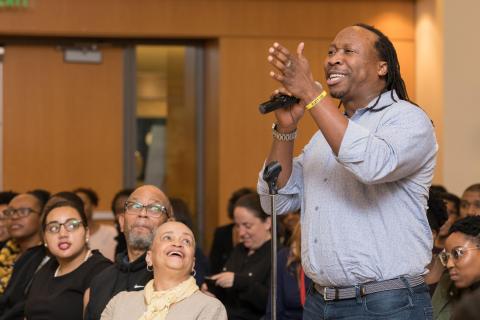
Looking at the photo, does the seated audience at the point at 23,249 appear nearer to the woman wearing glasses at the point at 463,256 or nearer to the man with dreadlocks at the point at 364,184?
the woman wearing glasses at the point at 463,256

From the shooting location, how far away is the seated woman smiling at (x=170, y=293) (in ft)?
11.7

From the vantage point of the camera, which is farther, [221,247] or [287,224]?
[221,247]

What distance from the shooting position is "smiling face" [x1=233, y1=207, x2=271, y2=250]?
538 centimetres

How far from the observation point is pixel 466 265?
382 centimetres

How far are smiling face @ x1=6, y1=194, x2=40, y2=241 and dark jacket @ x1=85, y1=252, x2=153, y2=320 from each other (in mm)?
1772

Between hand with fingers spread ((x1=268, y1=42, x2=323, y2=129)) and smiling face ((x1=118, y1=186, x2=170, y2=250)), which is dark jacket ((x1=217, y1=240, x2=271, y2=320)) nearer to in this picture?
smiling face ((x1=118, y1=186, x2=170, y2=250))

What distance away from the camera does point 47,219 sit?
15.4ft

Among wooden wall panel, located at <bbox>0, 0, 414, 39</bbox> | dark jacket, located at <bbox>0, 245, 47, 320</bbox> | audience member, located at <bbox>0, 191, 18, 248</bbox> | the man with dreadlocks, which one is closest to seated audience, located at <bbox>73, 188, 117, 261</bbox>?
audience member, located at <bbox>0, 191, 18, 248</bbox>

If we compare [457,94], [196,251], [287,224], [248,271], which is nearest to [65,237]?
[196,251]

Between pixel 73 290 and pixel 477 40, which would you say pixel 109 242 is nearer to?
pixel 73 290

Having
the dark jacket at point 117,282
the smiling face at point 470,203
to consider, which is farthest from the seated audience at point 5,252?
the smiling face at point 470,203

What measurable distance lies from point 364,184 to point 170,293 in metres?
1.16

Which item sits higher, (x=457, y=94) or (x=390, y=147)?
(x=457, y=94)

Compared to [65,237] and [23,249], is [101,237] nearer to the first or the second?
[23,249]
